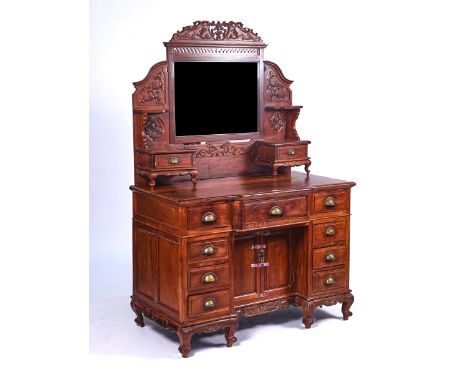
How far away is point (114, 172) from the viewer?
20.6 feet

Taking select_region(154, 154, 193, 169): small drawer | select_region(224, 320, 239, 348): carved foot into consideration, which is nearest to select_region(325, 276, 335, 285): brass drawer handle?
select_region(224, 320, 239, 348): carved foot

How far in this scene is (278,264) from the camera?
17.1 feet

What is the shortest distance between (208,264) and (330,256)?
2.60 ft

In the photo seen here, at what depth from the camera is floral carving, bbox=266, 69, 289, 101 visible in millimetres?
5422

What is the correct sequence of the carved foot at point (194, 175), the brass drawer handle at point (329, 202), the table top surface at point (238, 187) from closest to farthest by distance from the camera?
the table top surface at point (238, 187) → the carved foot at point (194, 175) → the brass drawer handle at point (329, 202)

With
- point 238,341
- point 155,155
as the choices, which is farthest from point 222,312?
point 155,155

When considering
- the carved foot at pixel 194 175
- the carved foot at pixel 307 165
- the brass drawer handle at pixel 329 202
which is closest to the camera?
the carved foot at pixel 194 175

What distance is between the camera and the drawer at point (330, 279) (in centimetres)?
516

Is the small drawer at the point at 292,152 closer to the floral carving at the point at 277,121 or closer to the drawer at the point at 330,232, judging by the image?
the floral carving at the point at 277,121

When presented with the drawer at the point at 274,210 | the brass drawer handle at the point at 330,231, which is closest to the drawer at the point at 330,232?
the brass drawer handle at the point at 330,231

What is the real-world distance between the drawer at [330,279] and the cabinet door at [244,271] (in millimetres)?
323

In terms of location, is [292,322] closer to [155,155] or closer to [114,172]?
[155,155]

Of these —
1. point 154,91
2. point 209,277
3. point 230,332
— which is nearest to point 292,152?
point 154,91

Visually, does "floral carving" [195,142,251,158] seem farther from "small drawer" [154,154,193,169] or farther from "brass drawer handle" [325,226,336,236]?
"brass drawer handle" [325,226,336,236]
